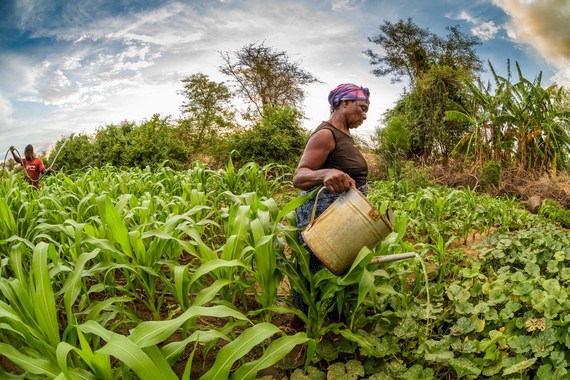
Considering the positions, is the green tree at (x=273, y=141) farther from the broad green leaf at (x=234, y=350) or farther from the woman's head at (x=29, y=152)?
the broad green leaf at (x=234, y=350)

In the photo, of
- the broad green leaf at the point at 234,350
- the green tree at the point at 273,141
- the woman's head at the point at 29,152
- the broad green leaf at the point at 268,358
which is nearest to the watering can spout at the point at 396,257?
the broad green leaf at the point at 268,358

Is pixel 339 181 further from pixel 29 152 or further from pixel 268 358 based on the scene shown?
pixel 29 152

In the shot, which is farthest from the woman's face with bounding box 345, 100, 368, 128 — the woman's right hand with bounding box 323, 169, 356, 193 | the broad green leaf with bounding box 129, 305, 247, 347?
the broad green leaf with bounding box 129, 305, 247, 347

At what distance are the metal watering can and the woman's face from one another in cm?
56

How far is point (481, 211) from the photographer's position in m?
4.29

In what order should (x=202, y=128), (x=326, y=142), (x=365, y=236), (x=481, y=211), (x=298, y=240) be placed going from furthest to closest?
(x=202, y=128) < (x=481, y=211) < (x=298, y=240) < (x=326, y=142) < (x=365, y=236)

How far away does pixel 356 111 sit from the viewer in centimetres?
207

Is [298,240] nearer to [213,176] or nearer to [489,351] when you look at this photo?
[489,351]

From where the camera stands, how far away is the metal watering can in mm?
1642

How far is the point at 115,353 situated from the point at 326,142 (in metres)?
1.37

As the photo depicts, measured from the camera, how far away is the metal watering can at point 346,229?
64.6 inches

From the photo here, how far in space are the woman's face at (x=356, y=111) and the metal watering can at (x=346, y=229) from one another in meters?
0.56

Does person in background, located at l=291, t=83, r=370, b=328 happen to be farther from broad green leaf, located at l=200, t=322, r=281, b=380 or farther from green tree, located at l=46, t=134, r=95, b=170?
green tree, located at l=46, t=134, r=95, b=170

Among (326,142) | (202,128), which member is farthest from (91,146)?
(326,142)
